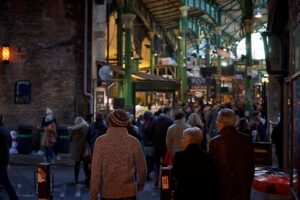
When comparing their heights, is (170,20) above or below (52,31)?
above

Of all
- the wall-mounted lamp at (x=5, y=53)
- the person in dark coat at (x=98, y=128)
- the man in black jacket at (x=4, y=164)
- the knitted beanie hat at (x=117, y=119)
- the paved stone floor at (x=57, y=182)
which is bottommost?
the paved stone floor at (x=57, y=182)

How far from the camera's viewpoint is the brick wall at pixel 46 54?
20438mm

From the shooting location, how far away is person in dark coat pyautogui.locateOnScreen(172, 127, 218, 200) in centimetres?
592

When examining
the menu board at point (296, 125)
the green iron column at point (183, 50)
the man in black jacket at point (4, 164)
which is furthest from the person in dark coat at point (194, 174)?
the green iron column at point (183, 50)

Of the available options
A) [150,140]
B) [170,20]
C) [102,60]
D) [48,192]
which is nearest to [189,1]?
[170,20]

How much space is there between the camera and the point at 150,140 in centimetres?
1327

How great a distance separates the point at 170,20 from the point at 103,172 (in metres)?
35.1

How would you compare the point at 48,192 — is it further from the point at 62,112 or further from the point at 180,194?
the point at 62,112

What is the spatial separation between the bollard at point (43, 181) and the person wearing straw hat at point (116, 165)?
1.54 meters

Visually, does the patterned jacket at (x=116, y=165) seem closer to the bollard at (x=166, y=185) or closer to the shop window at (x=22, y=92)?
the bollard at (x=166, y=185)

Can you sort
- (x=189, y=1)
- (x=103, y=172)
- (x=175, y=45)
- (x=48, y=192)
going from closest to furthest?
(x=103, y=172)
(x=48, y=192)
(x=189, y=1)
(x=175, y=45)

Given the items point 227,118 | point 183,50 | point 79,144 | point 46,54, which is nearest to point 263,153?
point 227,118

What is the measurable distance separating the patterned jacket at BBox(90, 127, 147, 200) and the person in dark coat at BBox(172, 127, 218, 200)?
1.32 feet

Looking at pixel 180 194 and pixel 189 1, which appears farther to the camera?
pixel 189 1
